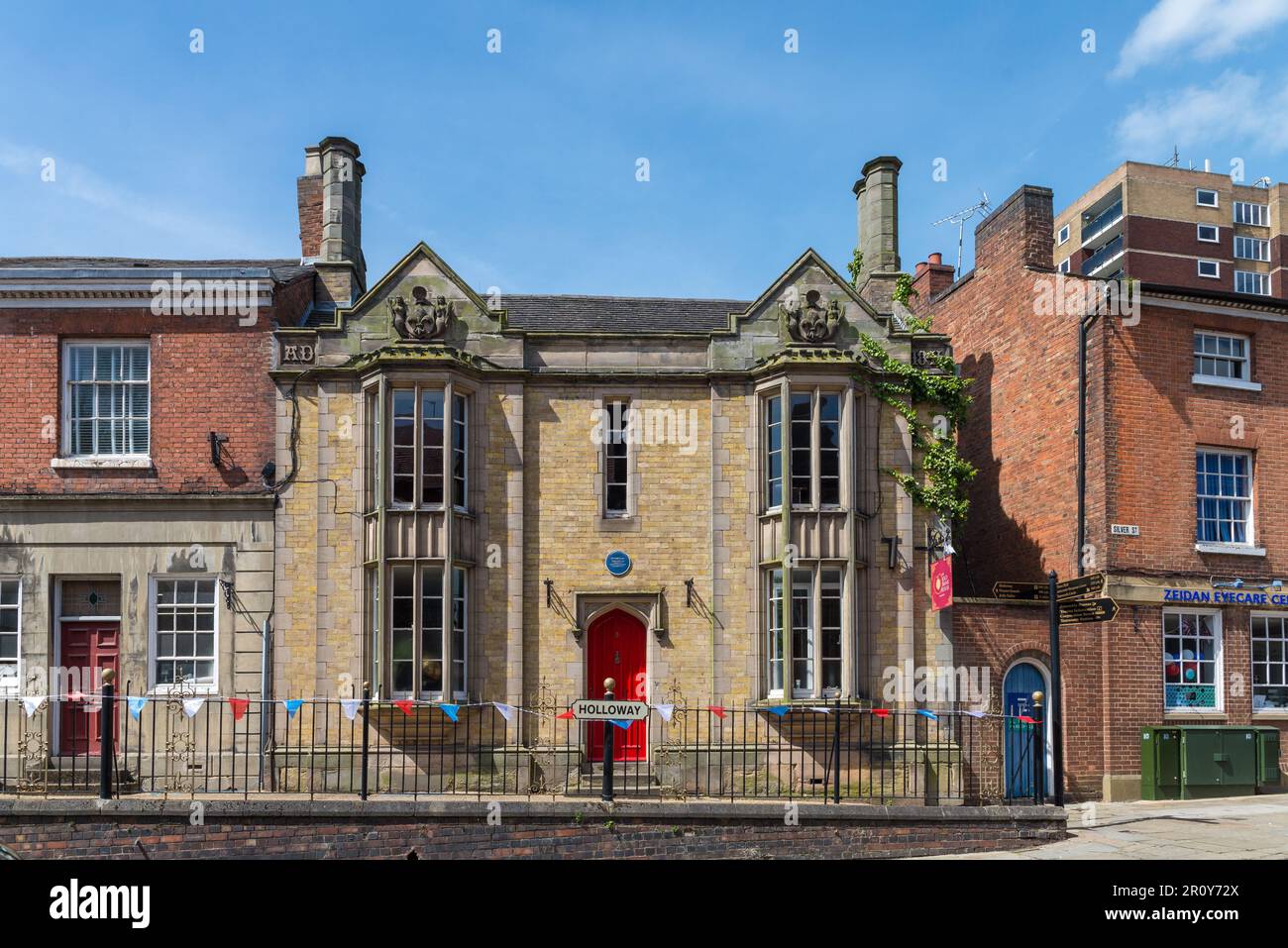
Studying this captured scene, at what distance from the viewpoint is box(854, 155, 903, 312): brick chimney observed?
834 inches

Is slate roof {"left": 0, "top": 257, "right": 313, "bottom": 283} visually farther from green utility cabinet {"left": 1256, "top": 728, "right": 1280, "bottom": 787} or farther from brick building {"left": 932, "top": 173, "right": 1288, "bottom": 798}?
green utility cabinet {"left": 1256, "top": 728, "right": 1280, "bottom": 787}

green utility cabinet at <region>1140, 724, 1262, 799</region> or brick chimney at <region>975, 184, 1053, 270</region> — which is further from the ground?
brick chimney at <region>975, 184, 1053, 270</region>

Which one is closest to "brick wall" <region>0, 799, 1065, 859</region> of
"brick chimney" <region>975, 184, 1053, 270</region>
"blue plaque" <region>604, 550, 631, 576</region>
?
"blue plaque" <region>604, 550, 631, 576</region>

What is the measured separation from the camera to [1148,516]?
20.7 metres

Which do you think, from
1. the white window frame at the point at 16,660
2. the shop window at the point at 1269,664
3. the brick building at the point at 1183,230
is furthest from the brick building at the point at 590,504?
the brick building at the point at 1183,230

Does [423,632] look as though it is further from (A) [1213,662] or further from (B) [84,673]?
(A) [1213,662]

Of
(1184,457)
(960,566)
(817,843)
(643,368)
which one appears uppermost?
(643,368)

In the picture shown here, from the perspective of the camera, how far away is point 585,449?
19688 mm

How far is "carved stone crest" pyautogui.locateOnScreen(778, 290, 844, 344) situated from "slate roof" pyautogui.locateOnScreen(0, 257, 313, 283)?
801 cm

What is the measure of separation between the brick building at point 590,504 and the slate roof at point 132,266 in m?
1.96

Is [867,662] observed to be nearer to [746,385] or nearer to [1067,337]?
[746,385]

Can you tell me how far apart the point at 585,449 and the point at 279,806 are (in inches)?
290

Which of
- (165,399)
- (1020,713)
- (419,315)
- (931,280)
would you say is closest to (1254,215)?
(931,280)

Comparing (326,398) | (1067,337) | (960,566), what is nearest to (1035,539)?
(960,566)
